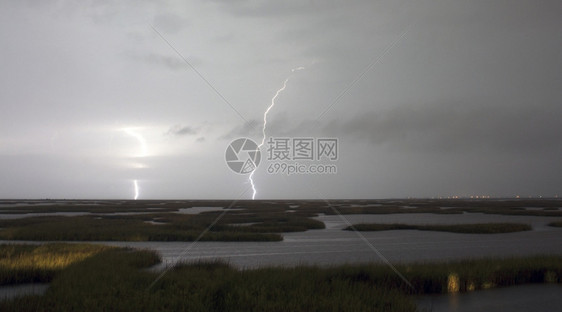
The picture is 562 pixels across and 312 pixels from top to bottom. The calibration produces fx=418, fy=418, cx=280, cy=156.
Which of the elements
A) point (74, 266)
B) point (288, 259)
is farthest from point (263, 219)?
point (74, 266)

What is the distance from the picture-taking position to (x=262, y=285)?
1385cm

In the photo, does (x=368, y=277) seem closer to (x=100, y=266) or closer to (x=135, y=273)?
(x=135, y=273)

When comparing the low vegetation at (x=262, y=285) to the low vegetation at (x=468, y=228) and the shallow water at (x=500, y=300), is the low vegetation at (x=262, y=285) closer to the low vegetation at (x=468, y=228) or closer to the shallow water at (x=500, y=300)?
the shallow water at (x=500, y=300)

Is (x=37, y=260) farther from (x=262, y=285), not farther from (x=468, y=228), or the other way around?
(x=468, y=228)

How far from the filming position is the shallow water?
45.4 feet

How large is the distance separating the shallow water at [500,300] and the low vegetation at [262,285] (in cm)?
59

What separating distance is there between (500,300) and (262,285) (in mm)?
8515

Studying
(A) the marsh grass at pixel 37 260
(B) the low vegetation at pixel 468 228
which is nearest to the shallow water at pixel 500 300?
(A) the marsh grass at pixel 37 260

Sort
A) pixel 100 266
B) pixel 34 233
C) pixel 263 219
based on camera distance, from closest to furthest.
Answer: pixel 100 266 < pixel 34 233 < pixel 263 219

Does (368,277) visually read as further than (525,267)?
No

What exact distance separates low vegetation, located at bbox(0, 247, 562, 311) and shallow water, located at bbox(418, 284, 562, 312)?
588mm

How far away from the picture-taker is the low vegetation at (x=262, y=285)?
38.7 feet

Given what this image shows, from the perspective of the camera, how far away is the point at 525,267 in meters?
18.2

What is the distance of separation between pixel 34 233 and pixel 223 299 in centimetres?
2564
